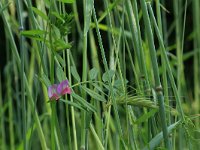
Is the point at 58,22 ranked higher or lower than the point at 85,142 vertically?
higher

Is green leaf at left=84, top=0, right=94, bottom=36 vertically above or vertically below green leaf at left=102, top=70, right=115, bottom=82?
above

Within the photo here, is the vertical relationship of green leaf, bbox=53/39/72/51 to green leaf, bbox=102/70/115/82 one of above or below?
above

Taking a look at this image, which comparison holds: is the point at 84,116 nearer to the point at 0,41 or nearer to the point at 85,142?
the point at 85,142

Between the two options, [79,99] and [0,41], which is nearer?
[79,99]

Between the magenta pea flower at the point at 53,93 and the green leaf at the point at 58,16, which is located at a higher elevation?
the green leaf at the point at 58,16

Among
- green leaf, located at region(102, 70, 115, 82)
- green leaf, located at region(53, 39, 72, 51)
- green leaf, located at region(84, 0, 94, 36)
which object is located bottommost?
green leaf, located at region(102, 70, 115, 82)

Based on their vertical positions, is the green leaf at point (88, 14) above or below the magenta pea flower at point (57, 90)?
above

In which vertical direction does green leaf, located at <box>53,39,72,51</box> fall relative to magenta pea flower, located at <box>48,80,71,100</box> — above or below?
above

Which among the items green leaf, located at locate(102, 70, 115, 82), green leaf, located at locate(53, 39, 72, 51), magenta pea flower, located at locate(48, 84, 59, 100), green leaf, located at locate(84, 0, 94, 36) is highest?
green leaf, located at locate(84, 0, 94, 36)

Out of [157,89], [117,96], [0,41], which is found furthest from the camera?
[0,41]

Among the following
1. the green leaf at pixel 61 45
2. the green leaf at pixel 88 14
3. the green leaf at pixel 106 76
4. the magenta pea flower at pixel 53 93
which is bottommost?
the magenta pea flower at pixel 53 93

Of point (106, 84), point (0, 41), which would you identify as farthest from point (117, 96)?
point (0, 41)
